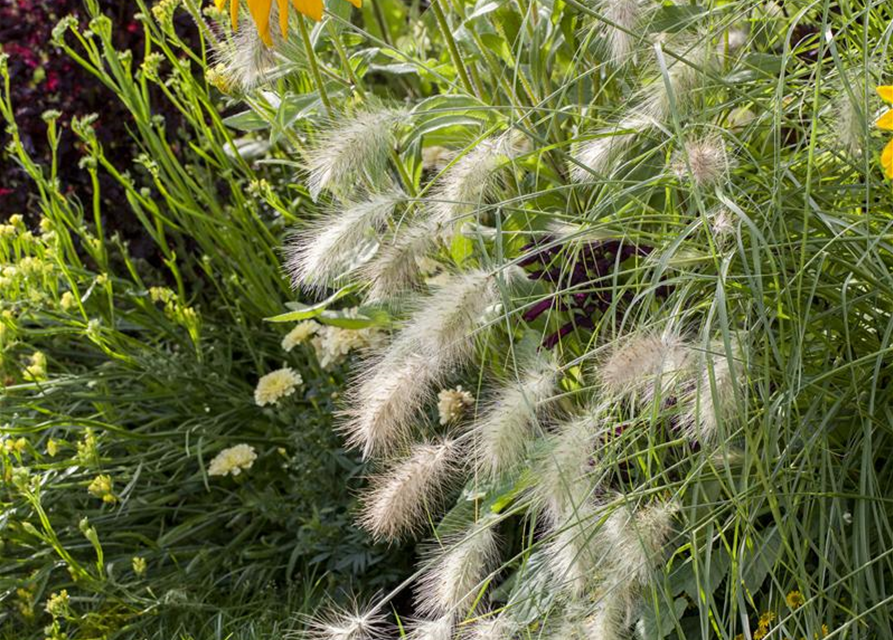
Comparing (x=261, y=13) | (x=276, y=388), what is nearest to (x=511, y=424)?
(x=261, y=13)

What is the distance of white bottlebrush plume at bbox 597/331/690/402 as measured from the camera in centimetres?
162

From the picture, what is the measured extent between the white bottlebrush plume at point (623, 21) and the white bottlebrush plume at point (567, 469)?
0.54 m

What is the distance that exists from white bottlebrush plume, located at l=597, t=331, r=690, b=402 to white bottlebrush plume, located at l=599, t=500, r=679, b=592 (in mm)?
168

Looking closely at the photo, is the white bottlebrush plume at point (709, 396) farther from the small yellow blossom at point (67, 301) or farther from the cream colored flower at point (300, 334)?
the small yellow blossom at point (67, 301)

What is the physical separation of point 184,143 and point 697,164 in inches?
87.6

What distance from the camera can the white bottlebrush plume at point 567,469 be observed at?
1.68 metres

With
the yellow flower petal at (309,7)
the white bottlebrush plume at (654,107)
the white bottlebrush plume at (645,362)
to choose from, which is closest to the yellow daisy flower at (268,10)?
the yellow flower petal at (309,7)

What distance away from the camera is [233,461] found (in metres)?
2.71

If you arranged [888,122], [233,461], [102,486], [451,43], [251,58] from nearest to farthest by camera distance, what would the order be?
[888,122] < [251,58] < [451,43] < [102,486] < [233,461]

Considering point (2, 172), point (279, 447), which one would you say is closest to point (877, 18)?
point (279, 447)

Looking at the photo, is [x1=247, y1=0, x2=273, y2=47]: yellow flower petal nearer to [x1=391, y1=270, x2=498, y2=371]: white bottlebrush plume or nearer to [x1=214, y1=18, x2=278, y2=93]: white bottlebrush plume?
[x1=214, y1=18, x2=278, y2=93]: white bottlebrush plume

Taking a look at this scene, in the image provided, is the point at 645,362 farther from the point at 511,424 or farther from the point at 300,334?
the point at 300,334

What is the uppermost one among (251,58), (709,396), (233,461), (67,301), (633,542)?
(251,58)

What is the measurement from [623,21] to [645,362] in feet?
1.74
